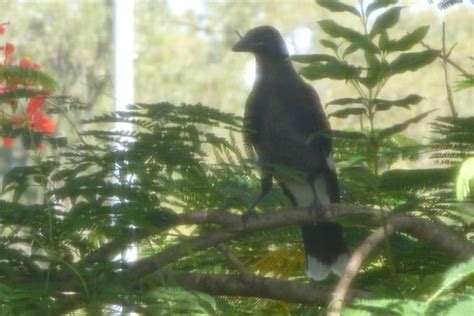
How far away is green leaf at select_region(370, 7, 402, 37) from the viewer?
186 centimetres

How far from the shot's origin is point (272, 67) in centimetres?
391

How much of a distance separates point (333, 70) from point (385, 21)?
119mm

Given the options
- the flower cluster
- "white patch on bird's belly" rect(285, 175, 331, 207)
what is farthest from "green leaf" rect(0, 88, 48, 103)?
"white patch on bird's belly" rect(285, 175, 331, 207)

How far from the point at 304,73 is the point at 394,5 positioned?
0.18 meters

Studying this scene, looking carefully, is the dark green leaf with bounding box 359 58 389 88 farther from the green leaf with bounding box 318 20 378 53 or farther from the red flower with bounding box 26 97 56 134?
the red flower with bounding box 26 97 56 134

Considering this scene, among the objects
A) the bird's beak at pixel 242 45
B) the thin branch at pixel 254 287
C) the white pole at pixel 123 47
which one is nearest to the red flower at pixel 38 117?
the thin branch at pixel 254 287

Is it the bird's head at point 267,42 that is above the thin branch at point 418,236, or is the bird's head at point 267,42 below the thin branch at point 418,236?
above

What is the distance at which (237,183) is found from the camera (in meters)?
2.34

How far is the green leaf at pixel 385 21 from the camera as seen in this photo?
186cm

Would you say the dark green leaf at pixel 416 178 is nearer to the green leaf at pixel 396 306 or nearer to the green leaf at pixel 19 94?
the green leaf at pixel 396 306

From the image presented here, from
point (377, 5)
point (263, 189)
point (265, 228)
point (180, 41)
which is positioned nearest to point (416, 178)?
point (265, 228)

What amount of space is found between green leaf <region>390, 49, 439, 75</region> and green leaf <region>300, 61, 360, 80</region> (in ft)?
0.19

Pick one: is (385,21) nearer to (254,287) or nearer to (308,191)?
(254,287)

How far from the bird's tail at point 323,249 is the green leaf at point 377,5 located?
0.53 metres
